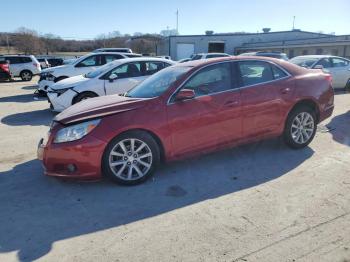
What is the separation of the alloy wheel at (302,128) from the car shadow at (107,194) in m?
0.21

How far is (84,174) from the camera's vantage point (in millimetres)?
4395

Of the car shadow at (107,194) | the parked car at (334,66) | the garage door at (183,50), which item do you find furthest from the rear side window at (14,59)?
the garage door at (183,50)

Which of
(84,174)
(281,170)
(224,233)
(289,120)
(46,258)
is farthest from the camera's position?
(289,120)

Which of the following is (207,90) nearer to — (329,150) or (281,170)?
(281,170)

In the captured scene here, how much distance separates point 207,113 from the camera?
484cm

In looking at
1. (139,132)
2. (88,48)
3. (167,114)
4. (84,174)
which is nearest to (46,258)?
(84,174)

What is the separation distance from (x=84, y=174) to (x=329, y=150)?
3961 mm

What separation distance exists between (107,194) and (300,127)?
3358mm

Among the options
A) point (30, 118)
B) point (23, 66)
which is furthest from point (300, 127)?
point (23, 66)

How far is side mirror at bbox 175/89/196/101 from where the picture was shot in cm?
468

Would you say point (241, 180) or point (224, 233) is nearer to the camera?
point (224, 233)

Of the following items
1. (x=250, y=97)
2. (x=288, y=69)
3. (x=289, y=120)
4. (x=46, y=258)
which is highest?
(x=288, y=69)

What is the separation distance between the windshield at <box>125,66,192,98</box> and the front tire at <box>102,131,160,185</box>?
76cm

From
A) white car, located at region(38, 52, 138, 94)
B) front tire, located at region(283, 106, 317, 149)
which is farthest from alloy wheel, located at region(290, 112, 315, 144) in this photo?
white car, located at region(38, 52, 138, 94)
